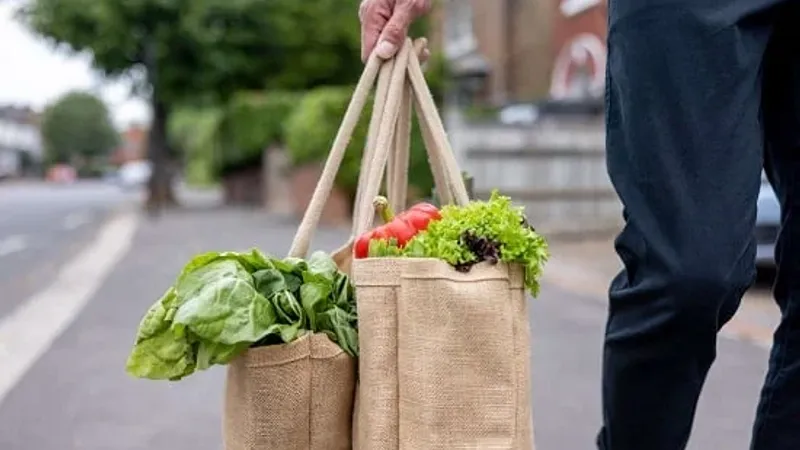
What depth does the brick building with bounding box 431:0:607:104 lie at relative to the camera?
22.0 meters

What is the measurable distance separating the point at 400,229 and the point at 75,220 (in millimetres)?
21847

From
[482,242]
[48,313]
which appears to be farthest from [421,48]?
[48,313]

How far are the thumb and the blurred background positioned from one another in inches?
25.1

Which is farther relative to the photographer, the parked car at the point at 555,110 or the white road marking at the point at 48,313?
the parked car at the point at 555,110

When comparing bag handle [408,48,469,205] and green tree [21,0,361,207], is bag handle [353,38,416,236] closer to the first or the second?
bag handle [408,48,469,205]

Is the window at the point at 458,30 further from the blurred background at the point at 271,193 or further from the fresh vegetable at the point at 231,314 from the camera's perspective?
the fresh vegetable at the point at 231,314

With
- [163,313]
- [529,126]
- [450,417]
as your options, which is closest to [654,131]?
[450,417]

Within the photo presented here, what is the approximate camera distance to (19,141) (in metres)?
113

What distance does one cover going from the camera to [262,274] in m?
1.91

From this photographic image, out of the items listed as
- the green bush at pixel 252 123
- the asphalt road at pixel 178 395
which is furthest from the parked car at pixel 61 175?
the asphalt road at pixel 178 395

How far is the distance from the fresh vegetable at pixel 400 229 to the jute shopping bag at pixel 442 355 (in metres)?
0.06

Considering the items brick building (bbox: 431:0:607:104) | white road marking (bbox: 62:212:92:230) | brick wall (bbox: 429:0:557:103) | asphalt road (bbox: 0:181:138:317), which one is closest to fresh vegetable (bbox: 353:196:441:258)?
asphalt road (bbox: 0:181:138:317)

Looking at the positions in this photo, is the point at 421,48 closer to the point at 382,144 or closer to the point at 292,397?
the point at 382,144

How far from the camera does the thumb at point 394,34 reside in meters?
2.06
